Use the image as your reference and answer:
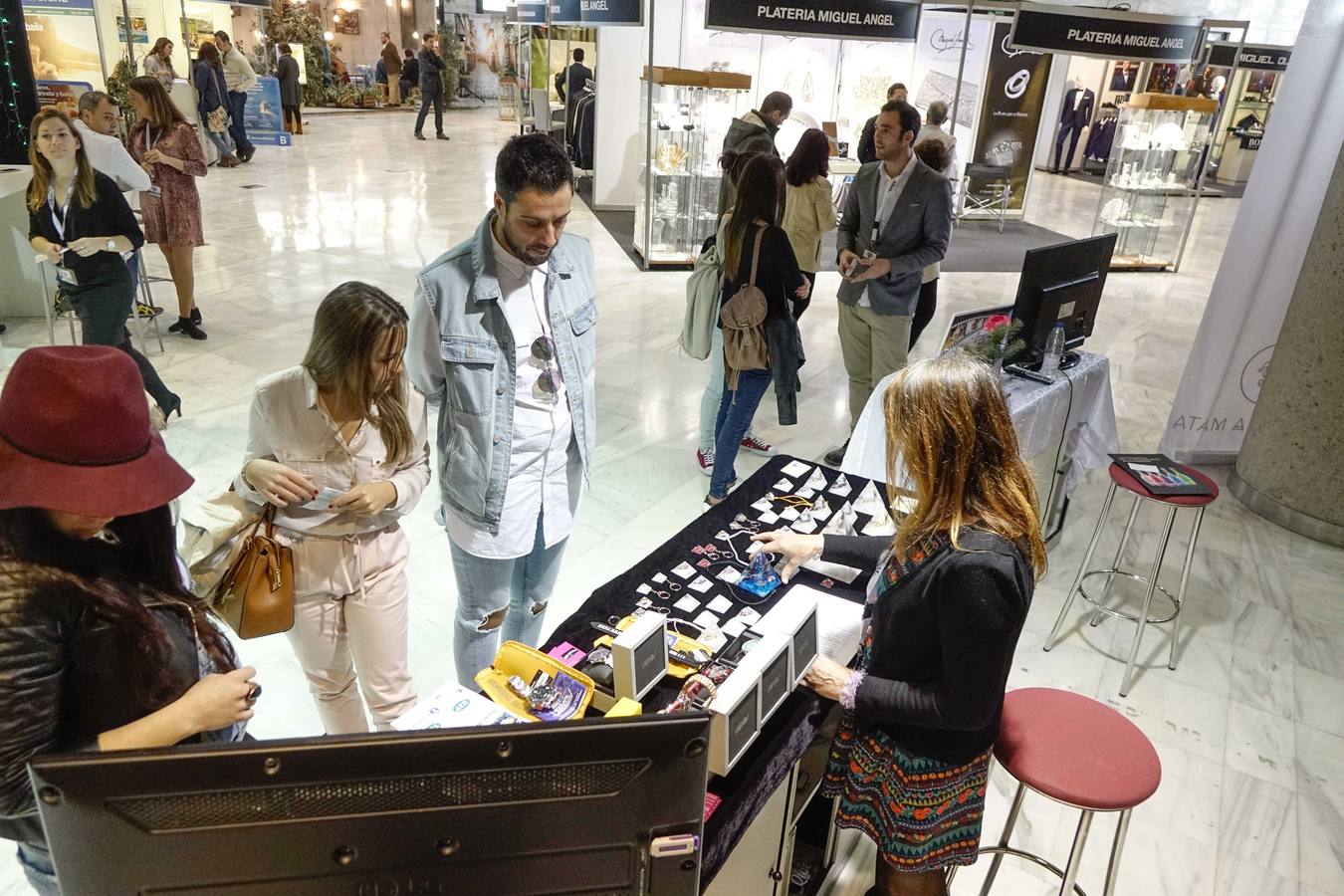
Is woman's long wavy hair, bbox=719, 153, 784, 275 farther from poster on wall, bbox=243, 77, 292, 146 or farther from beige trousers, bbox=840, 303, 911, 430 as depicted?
poster on wall, bbox=243, 77, 292, 146

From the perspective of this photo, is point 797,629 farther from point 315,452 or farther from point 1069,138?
point 1069,138

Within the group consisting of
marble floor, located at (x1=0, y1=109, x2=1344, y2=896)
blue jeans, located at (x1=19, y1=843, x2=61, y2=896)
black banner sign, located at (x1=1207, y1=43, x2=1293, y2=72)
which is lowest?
marble floor, located at (x1=0, y1=109, x2=1344, y2=896)

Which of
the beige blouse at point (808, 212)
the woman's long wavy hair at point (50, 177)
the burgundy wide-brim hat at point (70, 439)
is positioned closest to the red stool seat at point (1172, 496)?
the beige blouse at point (808, 212)

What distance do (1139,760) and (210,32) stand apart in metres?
17.0

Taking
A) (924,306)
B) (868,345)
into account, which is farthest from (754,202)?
(924,306)

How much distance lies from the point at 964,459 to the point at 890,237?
289 cm

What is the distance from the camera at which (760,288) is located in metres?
3.92

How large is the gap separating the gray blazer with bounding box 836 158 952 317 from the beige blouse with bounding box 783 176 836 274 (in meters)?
0.56

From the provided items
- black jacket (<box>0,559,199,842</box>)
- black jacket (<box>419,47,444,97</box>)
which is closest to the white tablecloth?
black jacket (<box>0,559,199,842</box>)

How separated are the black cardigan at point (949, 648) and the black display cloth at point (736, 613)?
0.15 m

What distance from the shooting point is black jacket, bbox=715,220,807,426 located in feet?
12.6

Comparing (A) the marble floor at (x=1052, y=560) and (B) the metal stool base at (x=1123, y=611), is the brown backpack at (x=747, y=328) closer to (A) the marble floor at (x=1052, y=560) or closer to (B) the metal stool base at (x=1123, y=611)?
(A) the marble floor at (x=1052, y=560)

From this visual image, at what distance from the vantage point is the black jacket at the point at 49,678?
110cm

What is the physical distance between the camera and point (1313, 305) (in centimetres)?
435
